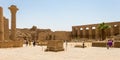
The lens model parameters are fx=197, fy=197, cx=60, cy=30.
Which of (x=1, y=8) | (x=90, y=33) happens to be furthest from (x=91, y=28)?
(x=1, y=8)

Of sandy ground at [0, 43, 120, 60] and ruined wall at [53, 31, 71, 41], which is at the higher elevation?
ruined wall at [53, 31, 71, 41]

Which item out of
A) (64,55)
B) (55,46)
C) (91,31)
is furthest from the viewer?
(91,31)

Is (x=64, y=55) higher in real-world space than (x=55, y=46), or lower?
lower

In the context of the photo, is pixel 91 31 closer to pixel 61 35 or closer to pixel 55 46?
pixel 61 35

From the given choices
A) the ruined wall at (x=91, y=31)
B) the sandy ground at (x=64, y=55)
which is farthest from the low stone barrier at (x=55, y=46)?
the ruined wall at (x=91, y=31)

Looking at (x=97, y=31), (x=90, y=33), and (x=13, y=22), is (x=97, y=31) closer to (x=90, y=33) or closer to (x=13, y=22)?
(x=90, y=33)

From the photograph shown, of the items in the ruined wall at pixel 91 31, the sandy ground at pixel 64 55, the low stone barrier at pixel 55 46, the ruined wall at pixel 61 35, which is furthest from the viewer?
the ruined wall at pixel 61 35

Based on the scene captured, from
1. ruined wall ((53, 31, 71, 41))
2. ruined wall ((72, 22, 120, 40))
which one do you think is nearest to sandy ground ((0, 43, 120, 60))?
ruined wall ((72, 22, 120, 40))

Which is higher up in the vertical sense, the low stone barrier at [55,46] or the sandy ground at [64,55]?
the low stone barrier at [55,46]

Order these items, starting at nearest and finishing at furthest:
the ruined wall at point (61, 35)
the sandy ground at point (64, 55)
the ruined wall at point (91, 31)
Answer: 1. the sandy ground at point (64, 55)
2. the ruined wall at point (91, 31)
3. the ruined wall at point (61, 35)

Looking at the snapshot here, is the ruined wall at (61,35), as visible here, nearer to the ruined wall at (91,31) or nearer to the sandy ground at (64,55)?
the ruined wall at (91,31)

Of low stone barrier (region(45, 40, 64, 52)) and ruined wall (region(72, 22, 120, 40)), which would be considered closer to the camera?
low stone barrier (region(45, 40, 64, 52))

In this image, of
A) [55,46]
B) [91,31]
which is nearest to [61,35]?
[91,31]

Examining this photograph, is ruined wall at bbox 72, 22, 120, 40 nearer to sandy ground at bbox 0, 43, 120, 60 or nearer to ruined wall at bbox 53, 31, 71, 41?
ruined wall at bbox 53, 31, 71, 41
